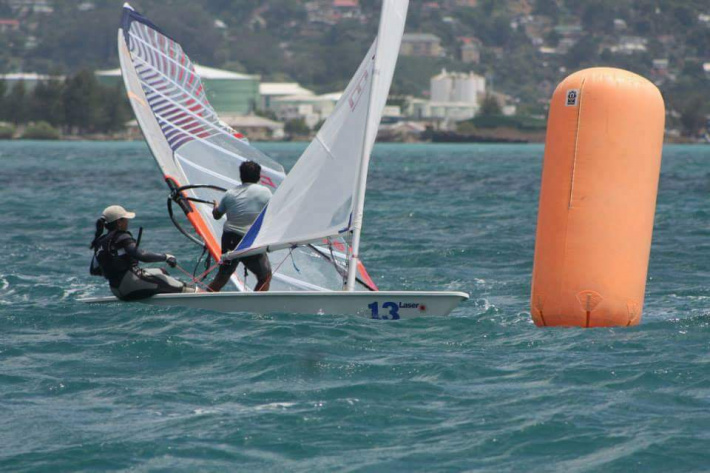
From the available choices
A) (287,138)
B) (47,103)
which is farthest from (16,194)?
(287,138)

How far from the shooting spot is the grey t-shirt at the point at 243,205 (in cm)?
1122

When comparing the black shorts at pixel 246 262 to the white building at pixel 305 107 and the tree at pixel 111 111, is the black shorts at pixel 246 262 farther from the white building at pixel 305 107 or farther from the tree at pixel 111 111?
the white building at pixel 305 107

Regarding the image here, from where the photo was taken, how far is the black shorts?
1117 centimetres

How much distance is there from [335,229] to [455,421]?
132 inches

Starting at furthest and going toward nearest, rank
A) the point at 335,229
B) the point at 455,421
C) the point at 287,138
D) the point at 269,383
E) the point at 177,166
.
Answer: the point at 287,138
the point at 177,166
the point at 335,229
the point at 269,383
the point at 455,421

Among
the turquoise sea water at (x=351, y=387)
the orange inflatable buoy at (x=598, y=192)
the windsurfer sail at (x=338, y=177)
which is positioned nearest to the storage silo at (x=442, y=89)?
the turquoise sea water at (x=351, y=387)

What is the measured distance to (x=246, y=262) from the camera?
36.7ft

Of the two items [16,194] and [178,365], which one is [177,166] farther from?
[16,194]

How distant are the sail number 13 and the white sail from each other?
708 mm

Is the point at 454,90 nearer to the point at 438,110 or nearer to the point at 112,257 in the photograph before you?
the point at 438,110

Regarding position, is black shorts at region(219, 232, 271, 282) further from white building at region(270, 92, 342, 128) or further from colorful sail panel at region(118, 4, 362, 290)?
white building at region(270, 92, 342, 128)

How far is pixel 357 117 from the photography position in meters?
10.9

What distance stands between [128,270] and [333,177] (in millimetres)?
1950

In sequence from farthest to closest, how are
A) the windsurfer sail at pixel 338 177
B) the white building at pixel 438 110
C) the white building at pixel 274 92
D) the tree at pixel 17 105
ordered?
the white building at pixel 274 92, the white building at pixel 438 110, the tree at pixel 17 105, the windsurfer sail at pixel 338 177
